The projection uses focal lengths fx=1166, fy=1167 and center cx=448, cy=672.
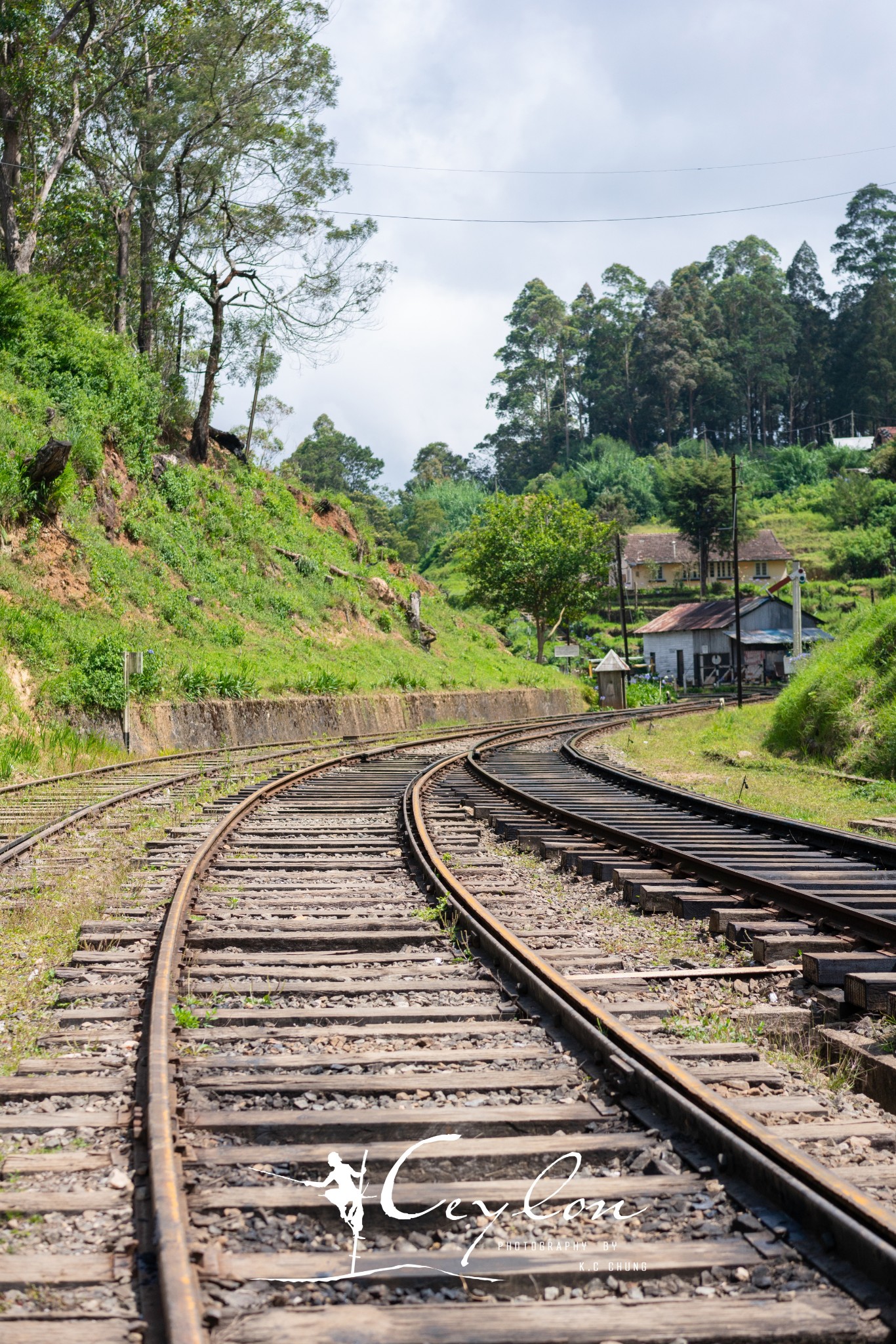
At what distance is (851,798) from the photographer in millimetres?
15312

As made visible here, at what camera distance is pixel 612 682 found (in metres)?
49.3

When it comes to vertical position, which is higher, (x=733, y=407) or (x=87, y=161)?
(x=733, y=407)

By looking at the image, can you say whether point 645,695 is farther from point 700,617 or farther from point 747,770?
point 747,770

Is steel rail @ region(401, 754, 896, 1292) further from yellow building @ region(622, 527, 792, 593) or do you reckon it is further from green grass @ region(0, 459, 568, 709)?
yellow building @ region(622, 527, 792, 593)

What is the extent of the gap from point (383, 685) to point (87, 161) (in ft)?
58.7

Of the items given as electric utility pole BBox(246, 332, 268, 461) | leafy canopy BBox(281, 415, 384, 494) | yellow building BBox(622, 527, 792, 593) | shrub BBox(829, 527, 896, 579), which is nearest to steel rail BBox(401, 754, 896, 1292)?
electric utility pole BBox(246, 332, 268, 461)

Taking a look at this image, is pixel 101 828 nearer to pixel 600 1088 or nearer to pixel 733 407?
pixel 600 1088

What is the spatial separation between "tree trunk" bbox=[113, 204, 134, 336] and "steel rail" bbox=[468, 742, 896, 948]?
89.8ft

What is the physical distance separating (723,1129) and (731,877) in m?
4.71

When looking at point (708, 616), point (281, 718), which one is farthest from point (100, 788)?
point (708, 616)

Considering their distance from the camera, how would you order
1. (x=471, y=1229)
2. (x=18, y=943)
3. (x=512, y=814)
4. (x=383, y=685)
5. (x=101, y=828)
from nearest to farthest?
(x=471, y=1229) → (x=18, y=943) → (x=101, y=828) → (x=512, y=814) → (x=383, y=685)

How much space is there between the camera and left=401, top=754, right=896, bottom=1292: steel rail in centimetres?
284

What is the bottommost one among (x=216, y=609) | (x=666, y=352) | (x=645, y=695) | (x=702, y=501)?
(x=645, y=695)

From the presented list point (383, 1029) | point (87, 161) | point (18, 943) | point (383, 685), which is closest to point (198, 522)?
point (383, 685)
